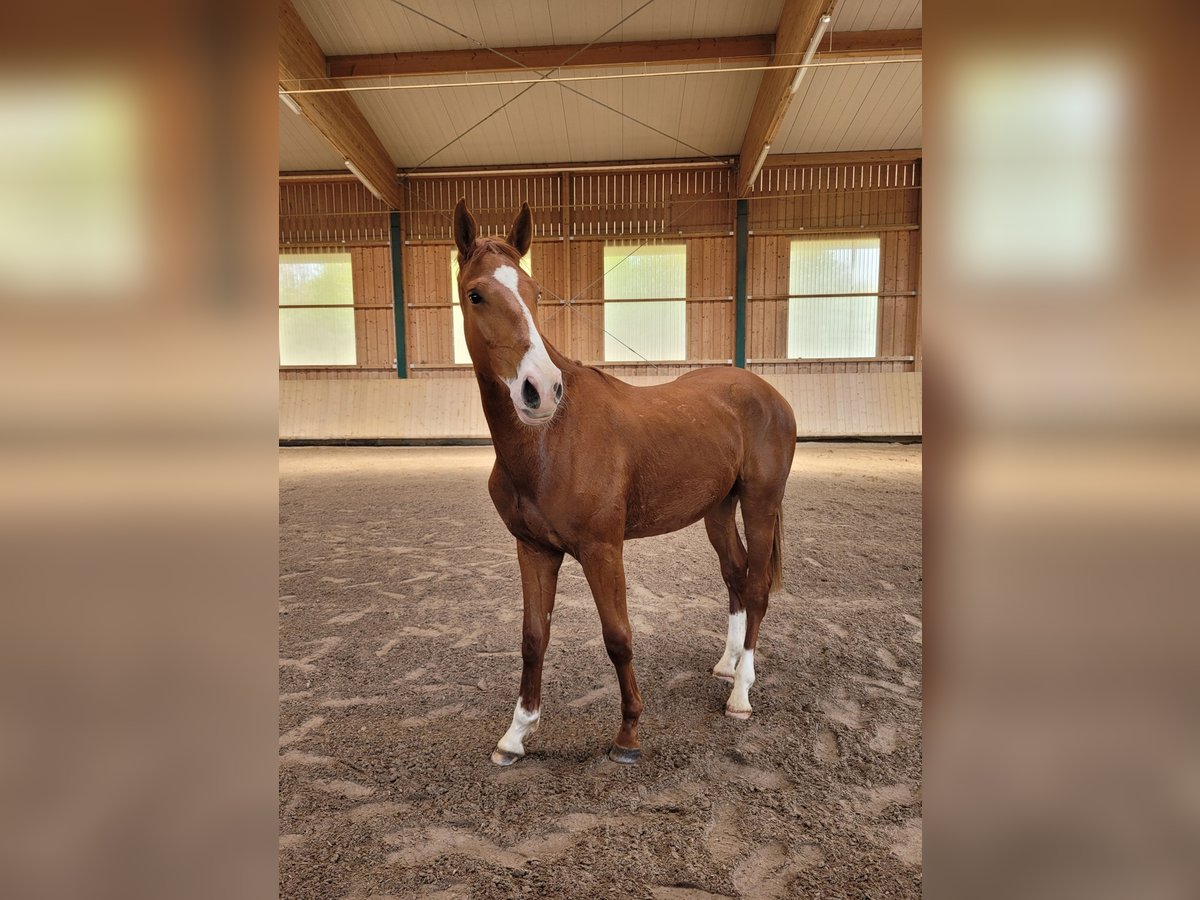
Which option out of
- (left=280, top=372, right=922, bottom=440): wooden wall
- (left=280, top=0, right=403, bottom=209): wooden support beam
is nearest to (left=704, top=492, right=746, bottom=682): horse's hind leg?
(left=280, top=0, right=403, bottom=209): wooden support beam

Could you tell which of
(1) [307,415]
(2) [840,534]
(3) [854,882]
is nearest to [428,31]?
(1) [307,415]

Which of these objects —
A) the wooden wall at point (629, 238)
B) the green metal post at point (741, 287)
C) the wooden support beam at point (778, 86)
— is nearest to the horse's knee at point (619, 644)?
the wooden support beam at point (778, 86)

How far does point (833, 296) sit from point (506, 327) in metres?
11.7

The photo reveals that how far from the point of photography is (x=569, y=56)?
359 inches

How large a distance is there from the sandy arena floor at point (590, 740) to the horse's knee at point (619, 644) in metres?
0.32

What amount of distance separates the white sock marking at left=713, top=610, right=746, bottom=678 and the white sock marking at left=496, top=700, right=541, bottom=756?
0.84m

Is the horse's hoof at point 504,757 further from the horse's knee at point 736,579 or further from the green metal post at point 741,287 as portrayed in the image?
the green metal post at point 741,287

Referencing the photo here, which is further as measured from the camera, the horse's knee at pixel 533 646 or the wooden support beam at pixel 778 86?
the wooden support beam at pixel 778 86

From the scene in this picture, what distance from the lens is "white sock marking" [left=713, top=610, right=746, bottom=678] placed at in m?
2.56

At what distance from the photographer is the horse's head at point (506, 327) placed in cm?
169

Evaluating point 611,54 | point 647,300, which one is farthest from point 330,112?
point 647,300
